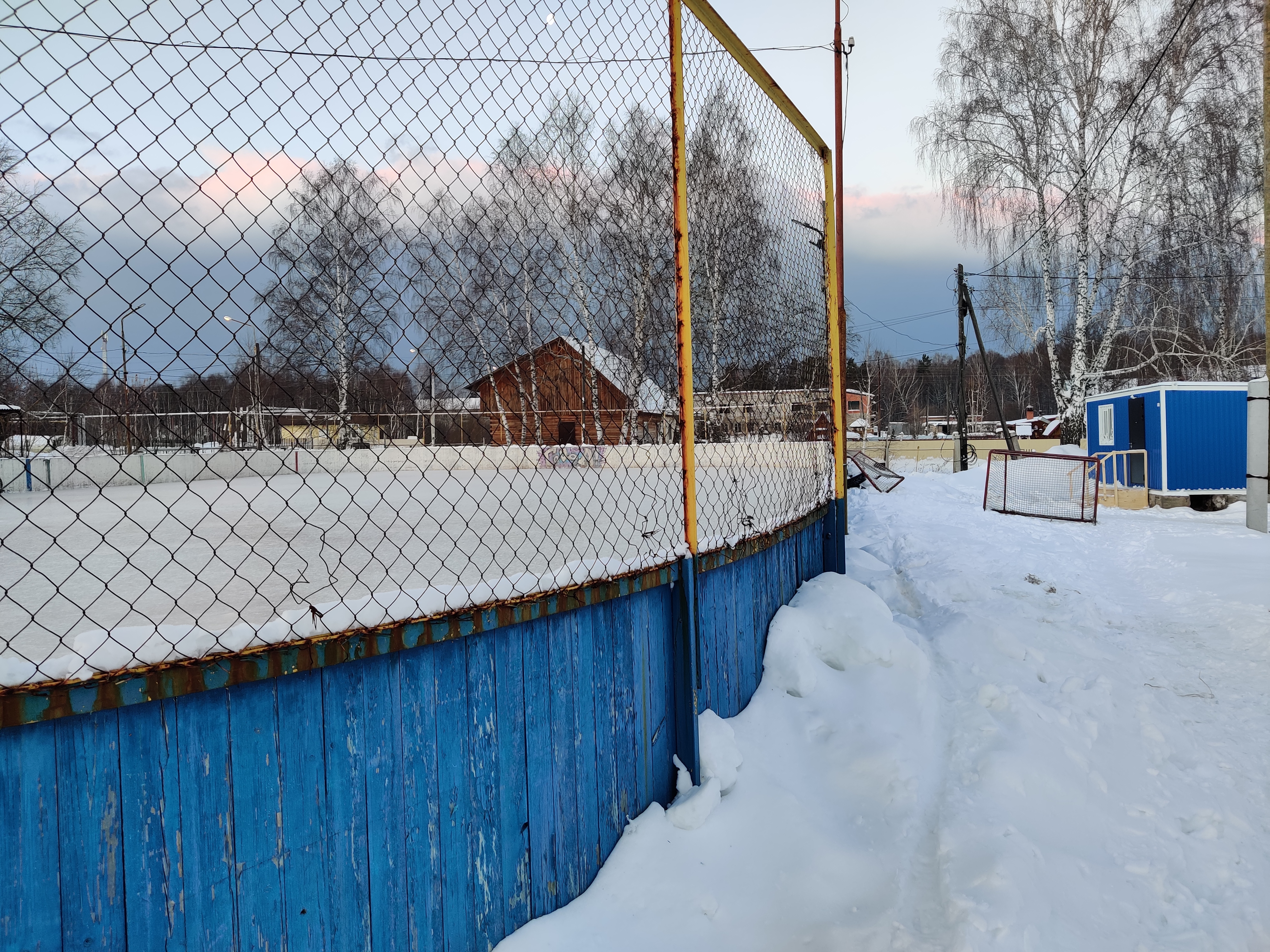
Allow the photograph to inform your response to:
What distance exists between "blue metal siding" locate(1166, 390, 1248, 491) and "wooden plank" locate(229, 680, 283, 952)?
13.9 metres

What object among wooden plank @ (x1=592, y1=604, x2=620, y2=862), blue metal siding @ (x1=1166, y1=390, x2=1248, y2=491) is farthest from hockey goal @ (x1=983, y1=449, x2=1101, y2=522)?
wooden plank @ (x1=592, y1=604, x2=620, y2=862)

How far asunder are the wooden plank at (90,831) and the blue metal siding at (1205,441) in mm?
14209

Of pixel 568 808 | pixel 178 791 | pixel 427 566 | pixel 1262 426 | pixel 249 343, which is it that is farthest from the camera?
pixel 1262 426

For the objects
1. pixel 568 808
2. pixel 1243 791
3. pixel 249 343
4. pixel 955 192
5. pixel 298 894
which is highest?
pixel 955 192

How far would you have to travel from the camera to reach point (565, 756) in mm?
2080

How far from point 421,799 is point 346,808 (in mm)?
192

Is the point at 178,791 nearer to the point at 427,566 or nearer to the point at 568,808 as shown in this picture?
the point at 568,808

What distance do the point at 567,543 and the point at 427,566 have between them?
4.33 ft

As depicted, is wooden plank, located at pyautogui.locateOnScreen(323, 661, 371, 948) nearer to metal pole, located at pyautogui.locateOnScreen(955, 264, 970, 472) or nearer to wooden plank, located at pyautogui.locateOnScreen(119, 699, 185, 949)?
wooden plank, located at pyautogui.locateOnScreen(119, 699, 185, 949)

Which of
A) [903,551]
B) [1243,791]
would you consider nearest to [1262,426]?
[903,551]

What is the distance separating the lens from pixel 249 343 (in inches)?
73.1

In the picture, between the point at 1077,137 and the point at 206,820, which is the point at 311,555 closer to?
the point at 206,820

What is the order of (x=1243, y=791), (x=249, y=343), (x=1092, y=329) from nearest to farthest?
1. (x=249, y=343)
2. (x=1243, y=791)
3. (x=1092, y=329)

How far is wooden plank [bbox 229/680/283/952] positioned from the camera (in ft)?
4.56
